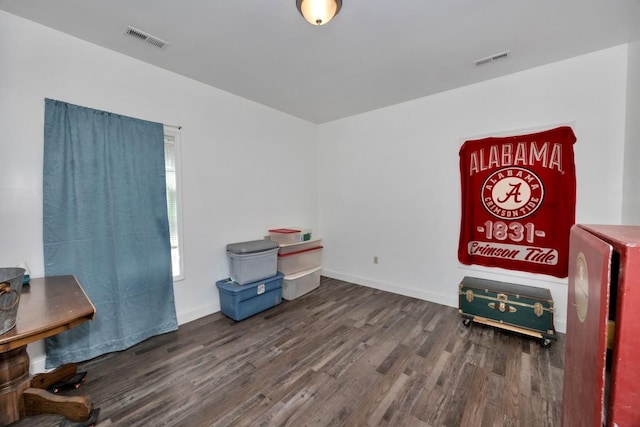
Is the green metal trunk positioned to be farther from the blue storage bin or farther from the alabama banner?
the blue storage bin

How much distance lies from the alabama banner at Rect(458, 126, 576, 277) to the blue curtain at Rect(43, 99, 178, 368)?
10.9 ft

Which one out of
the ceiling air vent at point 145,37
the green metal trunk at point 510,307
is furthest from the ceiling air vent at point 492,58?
the ceiling air vent at point 145,37

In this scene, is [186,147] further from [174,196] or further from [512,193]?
[512,193]

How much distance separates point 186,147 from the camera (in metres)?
2.73

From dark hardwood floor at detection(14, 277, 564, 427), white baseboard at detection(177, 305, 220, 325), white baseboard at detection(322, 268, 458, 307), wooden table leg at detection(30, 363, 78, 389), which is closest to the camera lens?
dark hardwood floor at detection(14, 277, 564, 427)

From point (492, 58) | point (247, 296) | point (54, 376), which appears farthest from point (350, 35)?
point (54, 376)

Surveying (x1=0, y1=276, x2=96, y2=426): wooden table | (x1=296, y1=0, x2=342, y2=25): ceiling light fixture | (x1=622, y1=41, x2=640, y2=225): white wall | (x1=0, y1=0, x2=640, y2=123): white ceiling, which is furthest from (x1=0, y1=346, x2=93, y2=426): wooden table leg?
(x1=622, y1=41, x2=640, y2=225): white wall

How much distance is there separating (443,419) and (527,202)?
2226 mm

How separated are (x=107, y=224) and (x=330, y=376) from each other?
2.25m

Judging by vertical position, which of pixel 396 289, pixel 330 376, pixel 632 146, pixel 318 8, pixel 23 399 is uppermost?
pixel 318 8

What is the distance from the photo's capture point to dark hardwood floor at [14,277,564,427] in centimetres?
159

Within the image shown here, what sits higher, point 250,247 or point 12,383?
point 250,247

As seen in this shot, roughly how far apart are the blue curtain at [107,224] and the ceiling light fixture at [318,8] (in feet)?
5.98

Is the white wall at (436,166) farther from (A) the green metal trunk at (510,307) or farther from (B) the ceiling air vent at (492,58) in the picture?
(B) the ceiling air vent at (492,58)
